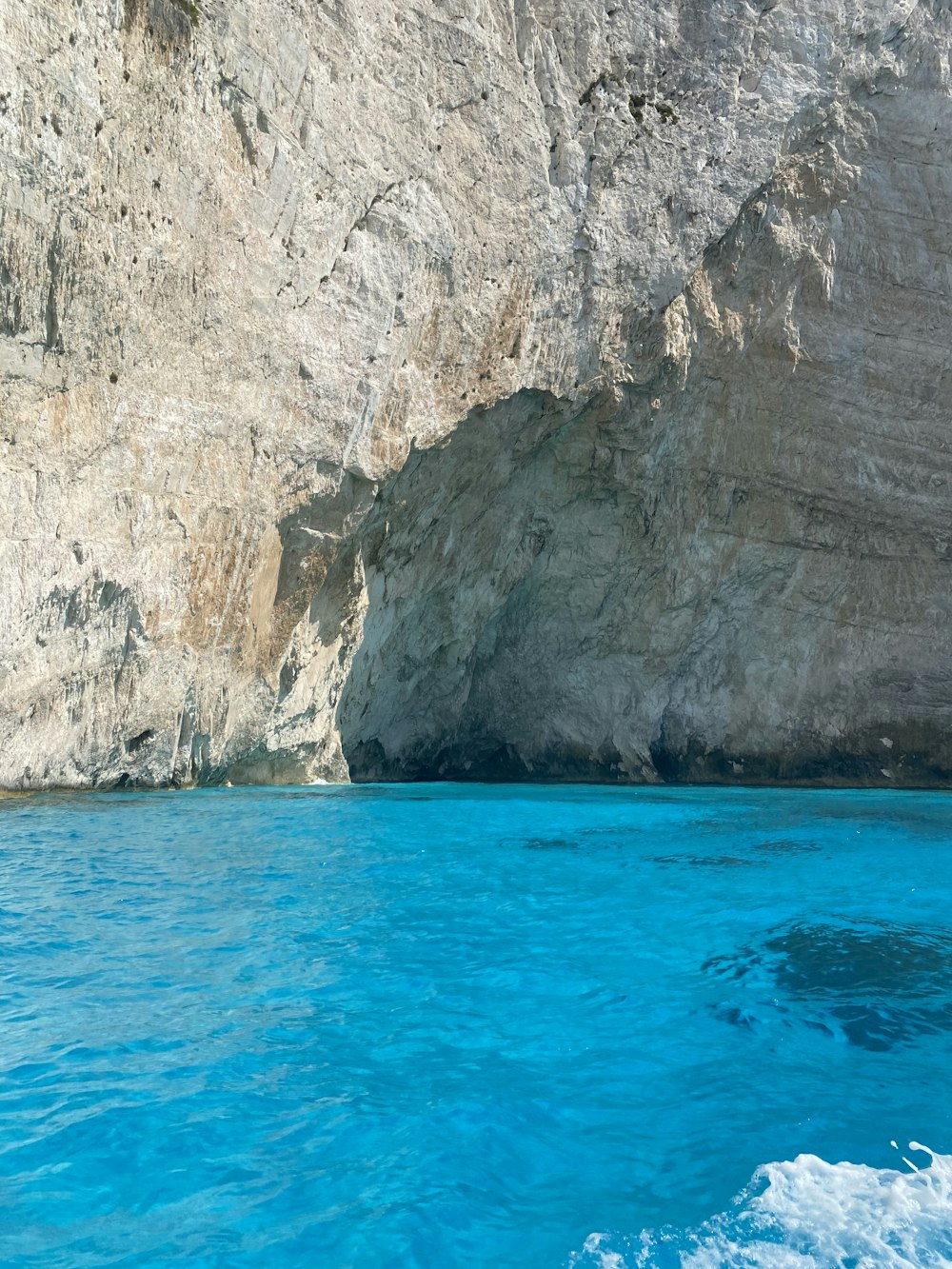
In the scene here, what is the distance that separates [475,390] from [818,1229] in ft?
47.2

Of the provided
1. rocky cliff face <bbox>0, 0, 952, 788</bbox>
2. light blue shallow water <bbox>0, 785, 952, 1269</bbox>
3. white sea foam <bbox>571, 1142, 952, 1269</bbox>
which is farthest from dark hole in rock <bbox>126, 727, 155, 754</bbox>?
white sea foam <bbox>571, 1142, 952, 1269</bbox>

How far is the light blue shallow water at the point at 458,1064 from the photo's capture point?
2908mm

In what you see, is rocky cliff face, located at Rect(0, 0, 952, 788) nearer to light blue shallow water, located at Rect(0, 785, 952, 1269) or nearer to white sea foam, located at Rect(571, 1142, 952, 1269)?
light blue shallow water, located at Rect(0, 785, 952, 1269)

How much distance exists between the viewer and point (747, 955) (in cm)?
585

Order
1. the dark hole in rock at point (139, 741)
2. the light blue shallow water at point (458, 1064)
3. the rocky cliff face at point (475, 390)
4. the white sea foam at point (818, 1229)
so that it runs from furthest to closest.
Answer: the dark hole in rock at point (139, 741) → the rocky cliff face at point (475, 390) → the light blue shallow water at point (458, 1064) → the white sea foam at point (818, 1229)

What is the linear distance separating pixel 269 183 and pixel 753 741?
44.8 feet

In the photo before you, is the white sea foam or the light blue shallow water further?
the light blue shallow water

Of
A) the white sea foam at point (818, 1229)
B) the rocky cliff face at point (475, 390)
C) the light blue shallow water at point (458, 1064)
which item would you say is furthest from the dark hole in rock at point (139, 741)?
the white sea foam at point (818, 1229)

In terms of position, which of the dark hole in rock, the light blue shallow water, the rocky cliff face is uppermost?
the rocky cliff face

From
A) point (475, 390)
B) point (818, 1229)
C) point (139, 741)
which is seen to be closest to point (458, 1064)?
point (818, 1229)

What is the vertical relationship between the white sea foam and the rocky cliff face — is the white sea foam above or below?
below

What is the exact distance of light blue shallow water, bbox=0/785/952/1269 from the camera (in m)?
2.91

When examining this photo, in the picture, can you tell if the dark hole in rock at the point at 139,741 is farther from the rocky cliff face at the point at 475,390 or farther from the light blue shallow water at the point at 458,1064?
the light blue shallow water at the point at 458,1064

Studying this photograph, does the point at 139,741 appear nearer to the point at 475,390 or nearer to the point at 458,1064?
the point at 475,390
